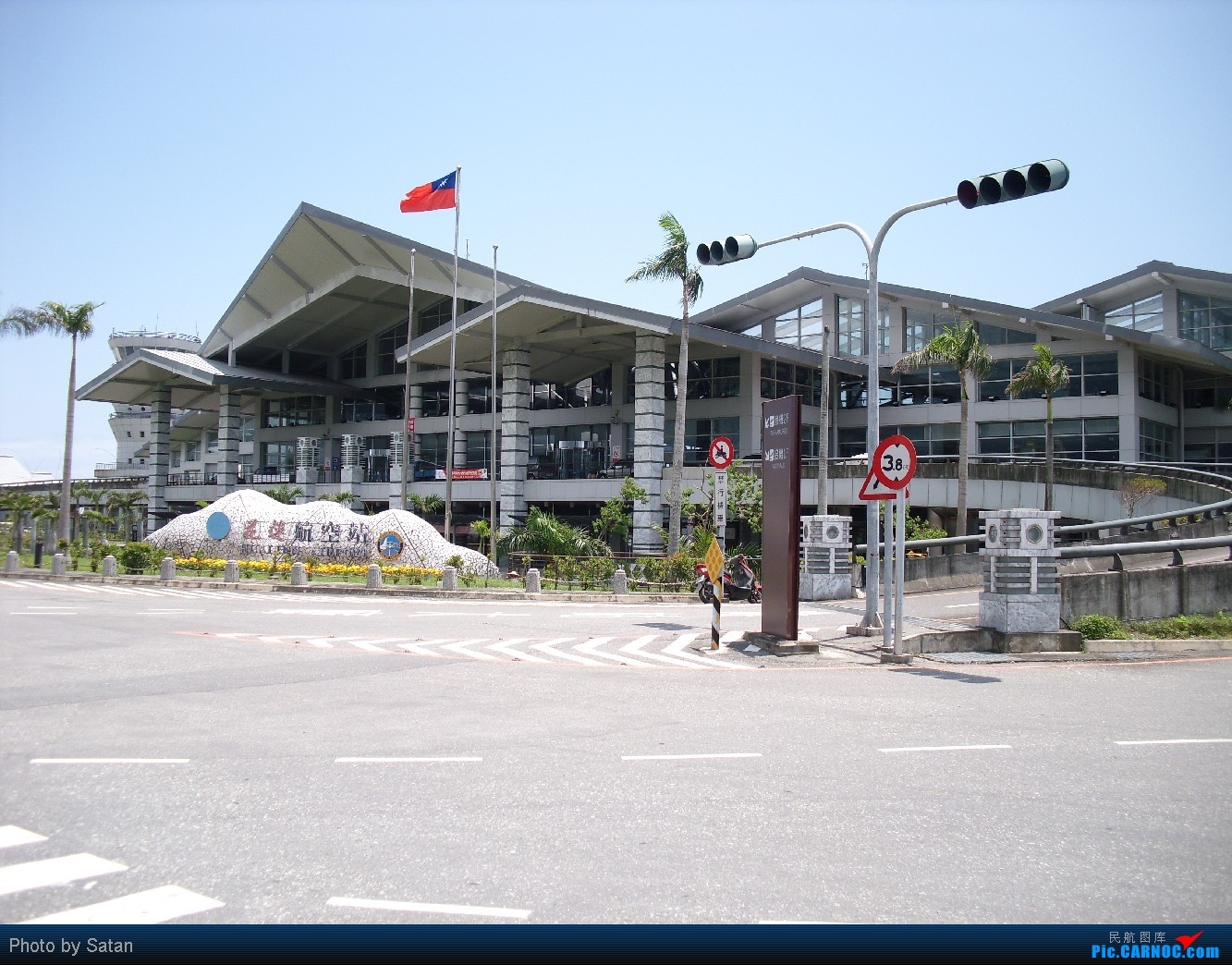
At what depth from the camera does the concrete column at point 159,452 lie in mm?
66938

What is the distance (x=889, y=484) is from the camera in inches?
580

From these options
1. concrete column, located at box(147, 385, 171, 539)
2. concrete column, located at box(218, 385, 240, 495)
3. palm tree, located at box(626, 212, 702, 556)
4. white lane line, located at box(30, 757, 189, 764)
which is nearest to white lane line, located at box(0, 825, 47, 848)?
white lane line, located at box(30, 757, 189, 764)

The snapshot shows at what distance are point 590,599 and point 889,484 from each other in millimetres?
15689

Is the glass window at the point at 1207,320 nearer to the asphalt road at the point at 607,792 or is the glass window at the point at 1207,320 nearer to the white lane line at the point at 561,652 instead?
the asphalt road at the point at 607,792

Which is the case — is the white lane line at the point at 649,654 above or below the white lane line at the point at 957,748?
below

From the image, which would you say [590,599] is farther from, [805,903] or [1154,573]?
[805,903]

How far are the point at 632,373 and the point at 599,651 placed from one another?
37.4 meters

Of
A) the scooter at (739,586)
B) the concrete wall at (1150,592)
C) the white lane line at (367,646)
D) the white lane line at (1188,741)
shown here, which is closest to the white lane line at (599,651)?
the white lane line at (367,646)

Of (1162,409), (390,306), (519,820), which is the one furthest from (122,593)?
(1162,409)

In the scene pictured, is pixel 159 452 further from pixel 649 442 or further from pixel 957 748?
pixel 957 748

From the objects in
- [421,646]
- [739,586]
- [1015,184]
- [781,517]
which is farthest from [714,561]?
[739,586]

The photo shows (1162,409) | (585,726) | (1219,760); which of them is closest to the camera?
(1219,760)

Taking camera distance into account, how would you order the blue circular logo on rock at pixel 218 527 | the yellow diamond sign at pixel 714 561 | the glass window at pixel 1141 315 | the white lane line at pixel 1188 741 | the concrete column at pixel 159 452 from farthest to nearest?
1. the concrete column at pixel 159 452
2. the glass window at pixel 1141 315
3. the blue circular logo on rock at pixel 218 527
4. the yellow diamond sign at pixel 714 561
5. the white lane line at pixel 1188 741

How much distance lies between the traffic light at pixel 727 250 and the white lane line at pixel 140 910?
13804 millimetres
